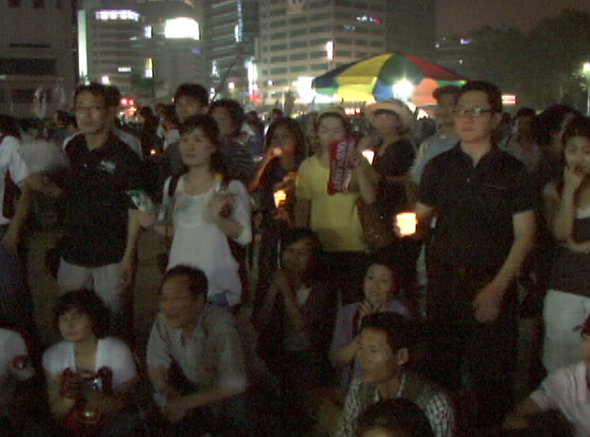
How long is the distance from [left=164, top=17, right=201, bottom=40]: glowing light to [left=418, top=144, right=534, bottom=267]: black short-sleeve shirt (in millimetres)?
87193

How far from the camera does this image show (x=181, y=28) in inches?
3467

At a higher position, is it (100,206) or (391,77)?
(391,77)

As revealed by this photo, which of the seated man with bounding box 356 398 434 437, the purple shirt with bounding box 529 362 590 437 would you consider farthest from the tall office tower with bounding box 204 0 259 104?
the seated man with bounding box 356 398 434 437

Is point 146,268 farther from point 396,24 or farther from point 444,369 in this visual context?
point 396,24

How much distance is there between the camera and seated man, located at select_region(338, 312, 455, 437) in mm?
3129

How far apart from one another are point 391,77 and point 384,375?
5525mm

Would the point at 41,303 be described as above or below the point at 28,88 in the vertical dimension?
below

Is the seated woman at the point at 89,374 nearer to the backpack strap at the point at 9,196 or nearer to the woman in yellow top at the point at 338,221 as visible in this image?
the backpack strap at the point at 9,196

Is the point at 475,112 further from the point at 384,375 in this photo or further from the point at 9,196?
the point at 9,196

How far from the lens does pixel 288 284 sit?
15.0 ft

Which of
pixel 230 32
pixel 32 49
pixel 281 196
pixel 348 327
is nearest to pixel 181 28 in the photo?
pixel 32 49

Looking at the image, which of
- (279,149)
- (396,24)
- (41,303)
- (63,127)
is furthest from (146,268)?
(396,24)

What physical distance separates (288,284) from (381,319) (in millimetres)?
1348

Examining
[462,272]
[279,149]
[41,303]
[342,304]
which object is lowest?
[41,303]
